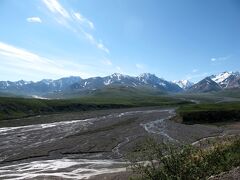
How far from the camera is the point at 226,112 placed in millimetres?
122125

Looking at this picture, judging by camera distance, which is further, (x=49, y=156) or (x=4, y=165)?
(x=49, y=156)

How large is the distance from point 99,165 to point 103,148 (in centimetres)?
1553

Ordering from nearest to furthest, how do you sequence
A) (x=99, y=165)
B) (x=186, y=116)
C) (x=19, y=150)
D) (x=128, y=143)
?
1. (x=99, y=165)
2. (x=19, y=150)
3. (x=128, y=143)
4. (x=186, y=116)

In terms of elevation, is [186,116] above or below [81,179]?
above

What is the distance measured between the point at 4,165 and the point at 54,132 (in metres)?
Result: 39.8

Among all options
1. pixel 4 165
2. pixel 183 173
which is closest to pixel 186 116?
pixel 4 165

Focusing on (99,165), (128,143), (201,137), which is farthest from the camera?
(201,137)

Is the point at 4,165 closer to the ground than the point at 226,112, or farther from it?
closer to the ground

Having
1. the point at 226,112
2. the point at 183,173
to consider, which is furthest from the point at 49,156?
the point at 226,112

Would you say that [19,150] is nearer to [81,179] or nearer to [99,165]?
[99,165]

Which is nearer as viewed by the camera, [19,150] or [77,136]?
[19,150]

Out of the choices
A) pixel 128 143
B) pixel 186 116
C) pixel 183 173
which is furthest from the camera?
pixel 186 116

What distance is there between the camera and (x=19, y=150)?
68812mm

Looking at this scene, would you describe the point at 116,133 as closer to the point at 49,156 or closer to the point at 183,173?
the point at 49,156
